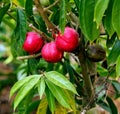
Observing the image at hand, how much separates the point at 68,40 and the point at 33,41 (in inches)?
4.3

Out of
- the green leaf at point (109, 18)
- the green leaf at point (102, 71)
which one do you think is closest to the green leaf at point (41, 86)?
the green leaf at point (109, 18)

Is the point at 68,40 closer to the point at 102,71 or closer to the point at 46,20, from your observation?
the point at 46,20

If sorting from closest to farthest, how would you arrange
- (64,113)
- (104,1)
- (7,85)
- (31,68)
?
(104,1), (64,113), (31,68), (7,85)

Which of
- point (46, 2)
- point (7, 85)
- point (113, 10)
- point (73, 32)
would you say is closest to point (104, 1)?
point (113, 10)

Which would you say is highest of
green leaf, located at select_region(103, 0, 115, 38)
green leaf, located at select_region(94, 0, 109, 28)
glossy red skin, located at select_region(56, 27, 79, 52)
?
green leaf, located at select_region(94, 0, 109, 28)

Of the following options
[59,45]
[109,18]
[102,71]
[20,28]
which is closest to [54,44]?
[59,45]

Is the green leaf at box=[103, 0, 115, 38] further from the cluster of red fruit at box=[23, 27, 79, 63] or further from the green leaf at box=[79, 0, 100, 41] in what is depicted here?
the cluster of red fruit at box=[23, 27, 79, 63]

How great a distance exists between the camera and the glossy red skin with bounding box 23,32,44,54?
1.13 m

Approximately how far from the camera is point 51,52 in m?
1.10

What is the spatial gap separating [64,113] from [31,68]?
22 centimetres

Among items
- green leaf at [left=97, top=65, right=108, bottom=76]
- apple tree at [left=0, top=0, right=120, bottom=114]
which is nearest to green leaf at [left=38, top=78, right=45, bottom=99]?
apple tree at [left=0, top=0, right=120, bottom=114]

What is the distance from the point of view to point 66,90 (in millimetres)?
1135

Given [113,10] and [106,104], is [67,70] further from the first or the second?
[113,10]

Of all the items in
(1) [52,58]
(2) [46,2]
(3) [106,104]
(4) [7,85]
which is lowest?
(4) [7,85]
